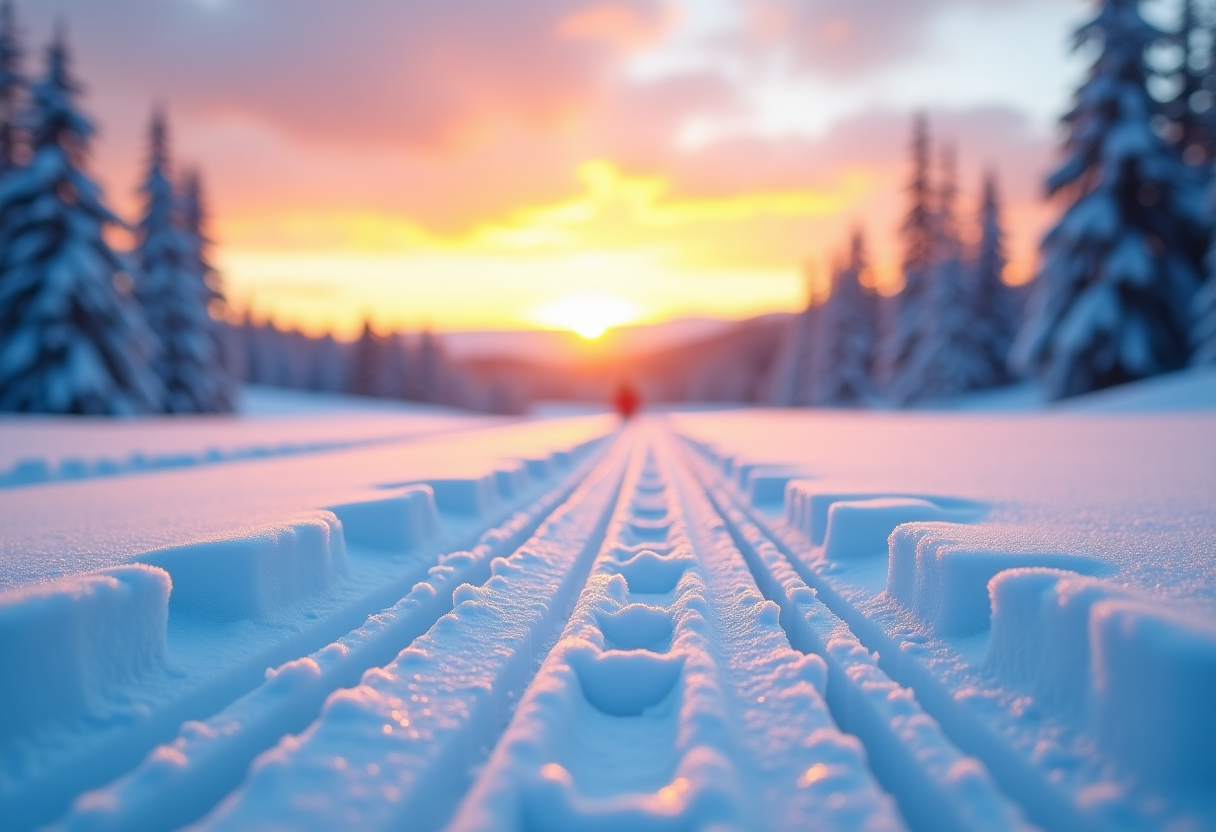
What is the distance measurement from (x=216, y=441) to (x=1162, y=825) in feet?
37.6

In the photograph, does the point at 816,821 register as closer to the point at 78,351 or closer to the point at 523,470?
the point at 523,470

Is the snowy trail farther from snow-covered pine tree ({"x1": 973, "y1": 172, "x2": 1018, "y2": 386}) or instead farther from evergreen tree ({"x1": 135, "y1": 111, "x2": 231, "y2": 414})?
snow-covered pine tree ({"x1": 973, "y1": 172, "x2": 1018, "y2": 386})

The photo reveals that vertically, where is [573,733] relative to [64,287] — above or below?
below

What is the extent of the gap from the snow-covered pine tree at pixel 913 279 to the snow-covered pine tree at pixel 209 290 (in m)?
28.0

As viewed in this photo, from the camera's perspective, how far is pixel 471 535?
13.0ft

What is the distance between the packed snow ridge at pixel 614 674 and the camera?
143 cm

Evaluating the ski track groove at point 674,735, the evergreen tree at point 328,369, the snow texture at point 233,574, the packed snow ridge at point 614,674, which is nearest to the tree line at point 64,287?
the packed snow ridge at point 614,674

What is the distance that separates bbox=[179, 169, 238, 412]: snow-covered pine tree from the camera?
2531cm

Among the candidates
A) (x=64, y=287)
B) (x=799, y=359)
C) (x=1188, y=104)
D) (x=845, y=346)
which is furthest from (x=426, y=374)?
Result: (x=1188, y=104)

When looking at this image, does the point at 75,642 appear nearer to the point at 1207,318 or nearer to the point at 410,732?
the point at 410,732

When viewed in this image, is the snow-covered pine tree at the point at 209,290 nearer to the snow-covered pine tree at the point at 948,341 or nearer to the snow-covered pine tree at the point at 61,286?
the snow-covered pine tree at the point at 61,286

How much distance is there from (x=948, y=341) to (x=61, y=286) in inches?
1189

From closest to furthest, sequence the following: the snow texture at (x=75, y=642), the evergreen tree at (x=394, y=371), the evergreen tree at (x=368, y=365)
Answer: the snow texture at (x=75, y=642) → the evergreen tree at (x=368, y=365) → the evergreen tree at (x=394, y=371)

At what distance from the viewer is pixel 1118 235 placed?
17.5 m
